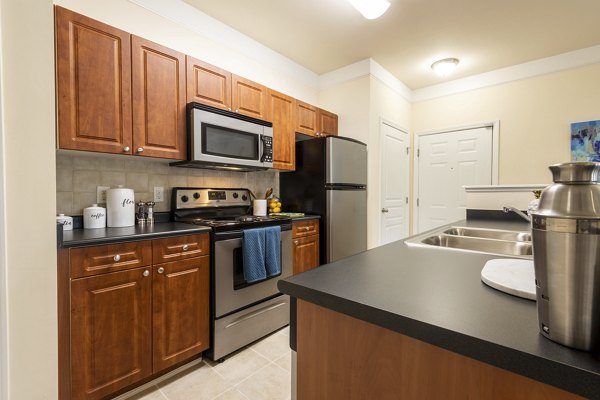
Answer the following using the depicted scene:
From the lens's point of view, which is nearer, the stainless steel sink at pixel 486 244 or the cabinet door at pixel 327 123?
the stainless steel sink at pixel 486 244

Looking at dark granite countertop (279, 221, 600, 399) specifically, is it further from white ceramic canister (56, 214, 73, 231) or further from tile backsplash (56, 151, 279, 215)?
tile backsplash (56, 151, 279, 215)

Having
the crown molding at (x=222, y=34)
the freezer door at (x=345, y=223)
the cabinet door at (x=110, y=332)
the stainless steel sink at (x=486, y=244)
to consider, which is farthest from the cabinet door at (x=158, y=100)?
the stainless steel sink at (x=486, y=244)

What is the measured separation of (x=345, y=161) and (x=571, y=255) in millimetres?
2534

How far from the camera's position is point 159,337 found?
5.17 ft

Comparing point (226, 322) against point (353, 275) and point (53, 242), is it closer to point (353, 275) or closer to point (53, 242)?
point (53, 242)

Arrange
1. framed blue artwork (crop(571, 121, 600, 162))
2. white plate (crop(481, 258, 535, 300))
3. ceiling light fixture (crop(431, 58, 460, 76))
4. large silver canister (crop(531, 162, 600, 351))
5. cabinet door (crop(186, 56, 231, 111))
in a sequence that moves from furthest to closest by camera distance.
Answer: ceiling light fixture (crop(431, 58, 460, 76)), framed blue artwork (crop(571, 121, 600, 162)), cabinet door (crop(186, 56, 231, 111)), white plate (crop(481, 258, 535, 300)), large silver canister (crop(531, 162, 600, 351))

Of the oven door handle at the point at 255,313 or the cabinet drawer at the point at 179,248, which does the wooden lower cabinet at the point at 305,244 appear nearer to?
the oven door handle at the point at 255,313

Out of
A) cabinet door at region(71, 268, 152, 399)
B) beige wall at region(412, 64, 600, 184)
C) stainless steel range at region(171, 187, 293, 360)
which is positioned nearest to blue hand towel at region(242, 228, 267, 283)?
stainless steel range at region(171, 187, 293, 360)

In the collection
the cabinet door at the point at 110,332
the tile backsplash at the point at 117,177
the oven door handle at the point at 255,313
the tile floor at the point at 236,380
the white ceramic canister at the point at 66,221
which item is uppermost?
the tile backsplash at the point at 117,177

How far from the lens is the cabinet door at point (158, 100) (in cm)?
176

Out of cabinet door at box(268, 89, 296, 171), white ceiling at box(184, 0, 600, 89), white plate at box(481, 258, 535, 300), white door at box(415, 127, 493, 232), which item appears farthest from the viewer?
white door at box(415, 127, 493, 232)

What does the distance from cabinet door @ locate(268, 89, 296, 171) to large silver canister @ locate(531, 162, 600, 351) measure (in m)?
2.35

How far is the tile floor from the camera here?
5.06ft

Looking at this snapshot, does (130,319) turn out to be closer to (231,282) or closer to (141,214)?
(231,282)
